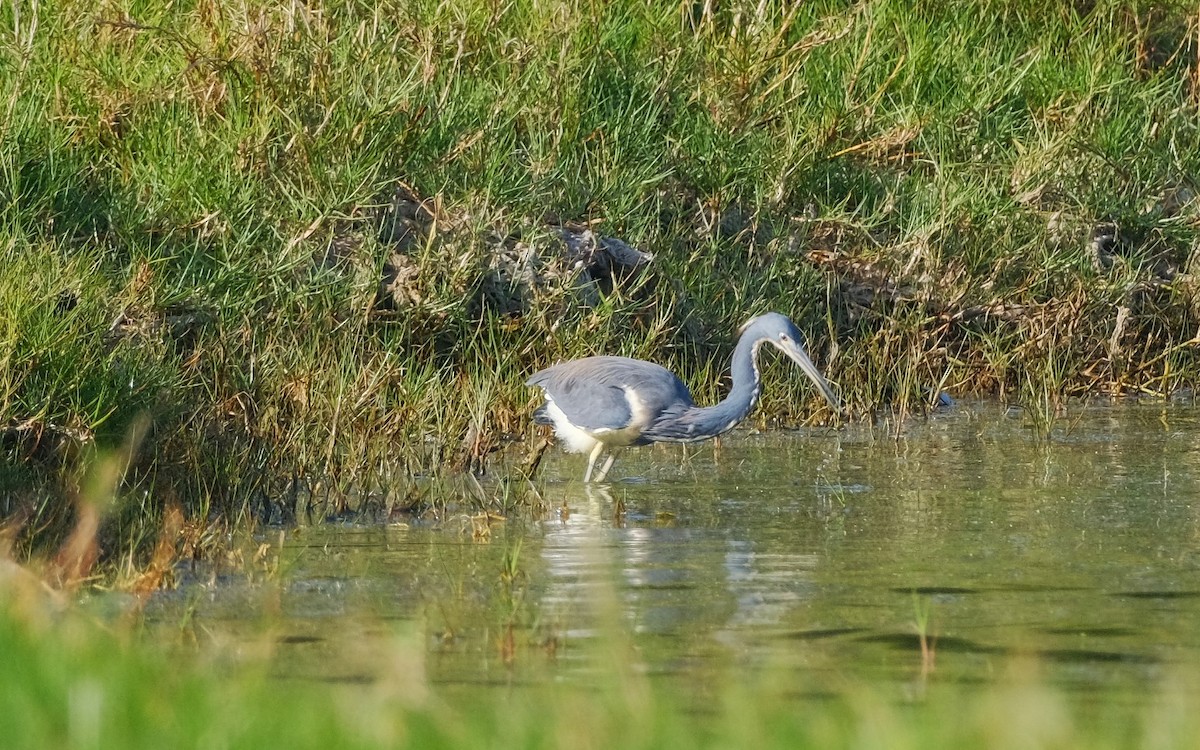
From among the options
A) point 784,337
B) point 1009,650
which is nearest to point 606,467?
point 784,337

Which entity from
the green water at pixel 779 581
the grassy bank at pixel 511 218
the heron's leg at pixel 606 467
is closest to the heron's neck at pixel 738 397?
the green water at pixel 779 581

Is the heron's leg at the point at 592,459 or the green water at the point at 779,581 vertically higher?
the heron's leg at the point at 592,459

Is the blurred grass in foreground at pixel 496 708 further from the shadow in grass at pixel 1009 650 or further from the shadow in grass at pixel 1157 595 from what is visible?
the shadow in grass at pixel 1157 595

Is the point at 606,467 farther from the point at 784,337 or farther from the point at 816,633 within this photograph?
the point at 816,633

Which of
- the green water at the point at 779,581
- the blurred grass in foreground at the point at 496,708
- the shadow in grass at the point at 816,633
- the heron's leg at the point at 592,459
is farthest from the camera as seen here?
the heron's leg at the point at 592,459

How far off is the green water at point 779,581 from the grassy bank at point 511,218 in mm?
751

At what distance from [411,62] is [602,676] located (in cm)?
603

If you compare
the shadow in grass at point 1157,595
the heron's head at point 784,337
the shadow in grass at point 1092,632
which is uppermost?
the heron's head at point 784,337

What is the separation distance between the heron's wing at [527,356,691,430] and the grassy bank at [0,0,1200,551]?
1.31 ft

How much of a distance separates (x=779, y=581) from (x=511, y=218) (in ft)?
12.4

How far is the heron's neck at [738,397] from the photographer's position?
8.17 m

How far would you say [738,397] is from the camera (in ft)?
27.0

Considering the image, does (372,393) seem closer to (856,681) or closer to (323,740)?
(856,681)

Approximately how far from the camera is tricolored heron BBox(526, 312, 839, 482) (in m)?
8.12
